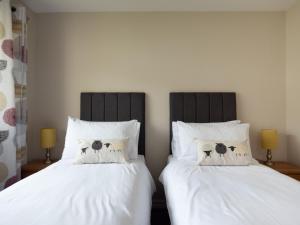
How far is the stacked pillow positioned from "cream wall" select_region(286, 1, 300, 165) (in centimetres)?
71

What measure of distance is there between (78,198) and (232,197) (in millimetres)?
909

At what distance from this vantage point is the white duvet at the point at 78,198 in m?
1.07

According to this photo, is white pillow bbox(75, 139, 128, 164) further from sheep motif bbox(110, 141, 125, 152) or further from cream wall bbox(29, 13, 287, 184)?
cream wall bbox(29, 13, 287, 184)

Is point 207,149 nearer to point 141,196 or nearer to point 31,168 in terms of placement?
point 141,196

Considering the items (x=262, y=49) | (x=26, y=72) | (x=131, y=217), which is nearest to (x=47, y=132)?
(x=26, y=72)

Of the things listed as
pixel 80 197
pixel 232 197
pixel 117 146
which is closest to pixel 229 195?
pixel 232 197

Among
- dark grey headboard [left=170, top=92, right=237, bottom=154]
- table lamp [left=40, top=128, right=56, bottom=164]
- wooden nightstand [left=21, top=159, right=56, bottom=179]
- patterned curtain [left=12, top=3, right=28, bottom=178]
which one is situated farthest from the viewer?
dark grey headboard [left=170, top=92, right=237, bottom=154]

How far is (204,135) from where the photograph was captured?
2.31 meters

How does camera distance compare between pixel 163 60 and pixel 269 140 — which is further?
pixel 163 60

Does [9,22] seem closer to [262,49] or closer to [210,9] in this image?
[210,9]

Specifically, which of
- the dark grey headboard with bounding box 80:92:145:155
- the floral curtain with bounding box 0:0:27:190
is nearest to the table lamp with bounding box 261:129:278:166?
the dark grey headboard with bounding box 80:92:145:155

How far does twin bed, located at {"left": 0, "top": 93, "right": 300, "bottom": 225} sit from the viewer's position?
43.0 inches

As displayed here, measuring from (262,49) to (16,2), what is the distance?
9.35 ft

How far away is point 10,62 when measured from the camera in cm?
214
